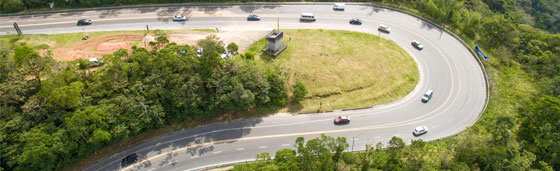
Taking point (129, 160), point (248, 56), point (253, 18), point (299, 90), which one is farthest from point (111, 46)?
point (299, 90)

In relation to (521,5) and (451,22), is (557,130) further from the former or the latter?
(521,5)

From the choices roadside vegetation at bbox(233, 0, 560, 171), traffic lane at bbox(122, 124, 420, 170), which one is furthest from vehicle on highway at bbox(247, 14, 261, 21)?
roadside vegetation at bbox(233, 0, 560, 171)

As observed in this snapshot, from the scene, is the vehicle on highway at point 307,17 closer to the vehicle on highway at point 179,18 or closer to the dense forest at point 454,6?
the dense forest at point 454,6

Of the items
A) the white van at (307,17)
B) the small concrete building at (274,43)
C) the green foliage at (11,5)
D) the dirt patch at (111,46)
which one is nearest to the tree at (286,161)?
the small concrete building at (274,43)

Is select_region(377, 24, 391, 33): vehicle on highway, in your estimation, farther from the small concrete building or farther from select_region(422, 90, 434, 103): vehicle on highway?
the small concrete building

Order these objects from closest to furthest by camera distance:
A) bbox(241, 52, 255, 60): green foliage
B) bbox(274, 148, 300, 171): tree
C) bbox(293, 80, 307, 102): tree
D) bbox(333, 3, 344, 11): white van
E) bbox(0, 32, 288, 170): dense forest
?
bbox(274, 148, 300, 171): tree < bbox(0, 32, 288, 170): dense forest < bbox(293, 80, 307, 102): tree < bbox(241, 52, 255, 60): green foliage < bbox(333, 3, 344, 11): white van

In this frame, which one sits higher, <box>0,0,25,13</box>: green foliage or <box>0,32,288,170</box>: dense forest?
<box>0,0,25,13</box>: green foliage
